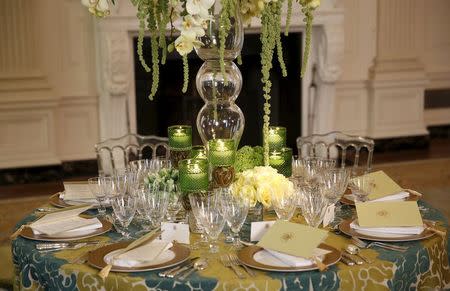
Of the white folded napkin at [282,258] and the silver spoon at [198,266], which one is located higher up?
the white folded napkin at [282,258]

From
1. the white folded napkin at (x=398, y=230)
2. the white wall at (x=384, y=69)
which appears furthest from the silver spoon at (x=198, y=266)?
the white wall at (x=384, y=69)

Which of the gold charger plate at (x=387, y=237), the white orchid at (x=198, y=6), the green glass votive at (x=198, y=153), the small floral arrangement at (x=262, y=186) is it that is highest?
the white orchid at (x=198, y=6)

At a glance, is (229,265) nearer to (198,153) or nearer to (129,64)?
(198,153)

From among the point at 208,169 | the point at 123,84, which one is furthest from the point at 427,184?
the point at 208,169

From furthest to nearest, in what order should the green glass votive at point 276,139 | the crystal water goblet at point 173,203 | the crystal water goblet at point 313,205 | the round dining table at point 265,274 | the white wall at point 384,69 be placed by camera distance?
1. the white wall at point 384,69
2. the green glass votive at point 276,139
3. the crystal water goblet at point 173,203
4. the crystal water goblet at point 313,205
5. the round dining table at point 265,274

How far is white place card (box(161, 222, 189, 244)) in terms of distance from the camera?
81.6 inches

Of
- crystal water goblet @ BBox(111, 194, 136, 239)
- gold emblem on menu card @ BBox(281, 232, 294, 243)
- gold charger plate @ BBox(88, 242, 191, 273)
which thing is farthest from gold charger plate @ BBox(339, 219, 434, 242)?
crystal water goblet @ BBox(111, 194, 136, 239)

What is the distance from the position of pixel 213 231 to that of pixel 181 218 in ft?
1.15

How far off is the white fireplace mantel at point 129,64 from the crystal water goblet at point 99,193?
10.7 feet

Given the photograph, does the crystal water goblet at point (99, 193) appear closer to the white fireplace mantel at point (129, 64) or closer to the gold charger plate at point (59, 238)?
the gold charger plate at point (59, 238)

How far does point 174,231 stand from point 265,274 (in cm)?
38

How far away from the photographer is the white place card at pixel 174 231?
2.07 m

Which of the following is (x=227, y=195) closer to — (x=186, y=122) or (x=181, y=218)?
(x=181, y=218)

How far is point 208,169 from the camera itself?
2293mm
